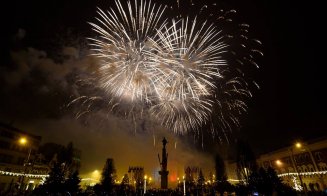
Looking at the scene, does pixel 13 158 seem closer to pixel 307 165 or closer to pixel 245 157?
pixel 245 157

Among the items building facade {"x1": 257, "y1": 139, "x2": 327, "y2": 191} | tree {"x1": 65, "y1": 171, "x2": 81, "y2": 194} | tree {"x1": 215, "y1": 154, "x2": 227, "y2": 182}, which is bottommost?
tree {"x1": 65, "y1": 171, "x2": 81, "y2": 194}

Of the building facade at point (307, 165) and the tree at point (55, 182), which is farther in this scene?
the building facade at point (307, 165)

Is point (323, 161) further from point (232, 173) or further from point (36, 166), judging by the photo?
point (36, 166)

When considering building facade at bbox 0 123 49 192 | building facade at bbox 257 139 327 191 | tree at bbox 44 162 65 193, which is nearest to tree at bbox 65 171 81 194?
tree at bbox 44 162 65 193

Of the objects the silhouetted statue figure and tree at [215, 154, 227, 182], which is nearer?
the silhouetted statue figure

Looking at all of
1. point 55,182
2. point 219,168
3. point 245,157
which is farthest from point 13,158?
point 219,168

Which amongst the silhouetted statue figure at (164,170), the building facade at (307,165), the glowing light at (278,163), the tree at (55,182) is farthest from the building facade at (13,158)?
the building facade at (307,165)

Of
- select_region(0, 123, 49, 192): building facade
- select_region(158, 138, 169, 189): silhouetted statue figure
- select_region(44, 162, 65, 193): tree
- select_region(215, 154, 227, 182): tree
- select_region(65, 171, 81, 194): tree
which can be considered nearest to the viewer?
select_region(44, 162, 65, 193): tree

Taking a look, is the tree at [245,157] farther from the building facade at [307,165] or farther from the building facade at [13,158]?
the building facade at [13,158]

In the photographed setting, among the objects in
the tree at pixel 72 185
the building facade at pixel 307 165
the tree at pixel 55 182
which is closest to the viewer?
the tree at pixel 55 182

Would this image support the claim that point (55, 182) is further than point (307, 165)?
No

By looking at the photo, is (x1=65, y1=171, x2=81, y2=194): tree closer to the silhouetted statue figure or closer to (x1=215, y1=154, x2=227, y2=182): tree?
the silhouetted statue figure

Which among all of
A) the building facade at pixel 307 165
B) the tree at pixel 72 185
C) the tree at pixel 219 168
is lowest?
the tree at pixel 72 185

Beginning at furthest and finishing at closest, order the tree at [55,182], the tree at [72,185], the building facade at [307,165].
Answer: the building facade at [307,165]
the tree at [72,185]
the tree at [55,182]
